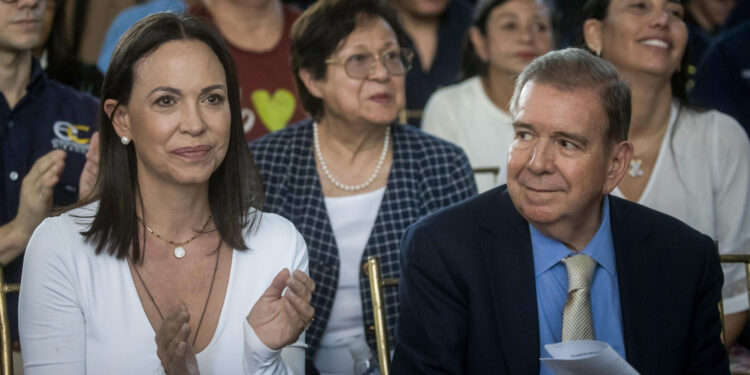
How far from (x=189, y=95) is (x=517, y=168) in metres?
0.84

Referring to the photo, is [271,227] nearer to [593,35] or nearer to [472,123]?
[593,35]

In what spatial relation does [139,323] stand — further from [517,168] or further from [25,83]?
[25,83]

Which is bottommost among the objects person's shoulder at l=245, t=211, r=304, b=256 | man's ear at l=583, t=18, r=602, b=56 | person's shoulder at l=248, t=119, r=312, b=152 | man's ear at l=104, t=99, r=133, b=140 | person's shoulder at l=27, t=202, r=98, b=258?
person's shoulder at l=245, t=211, r=304, b=256

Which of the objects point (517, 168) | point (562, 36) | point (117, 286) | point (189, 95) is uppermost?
point (562, 36)

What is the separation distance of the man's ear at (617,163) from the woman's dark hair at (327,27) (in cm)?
127

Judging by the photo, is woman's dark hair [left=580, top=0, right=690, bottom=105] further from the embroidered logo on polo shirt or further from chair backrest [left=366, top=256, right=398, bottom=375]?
the embroidered logo on polo shirt

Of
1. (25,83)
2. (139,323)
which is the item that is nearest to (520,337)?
(139,323)

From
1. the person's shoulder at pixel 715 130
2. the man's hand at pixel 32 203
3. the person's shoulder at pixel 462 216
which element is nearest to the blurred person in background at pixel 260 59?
the man's hand at pixel 32 203

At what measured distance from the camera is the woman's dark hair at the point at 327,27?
10.7 ft

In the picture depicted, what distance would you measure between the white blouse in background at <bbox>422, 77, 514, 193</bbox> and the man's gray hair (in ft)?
5.30

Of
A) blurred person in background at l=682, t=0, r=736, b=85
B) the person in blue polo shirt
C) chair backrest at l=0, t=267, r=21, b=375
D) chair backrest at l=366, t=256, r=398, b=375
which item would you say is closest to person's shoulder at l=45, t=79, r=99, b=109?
the person in blue polo shirt

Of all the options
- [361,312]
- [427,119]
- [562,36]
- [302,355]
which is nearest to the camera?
[302,355]

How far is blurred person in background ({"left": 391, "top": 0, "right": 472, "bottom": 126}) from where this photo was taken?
4613mm

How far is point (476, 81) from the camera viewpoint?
13.6 ft
